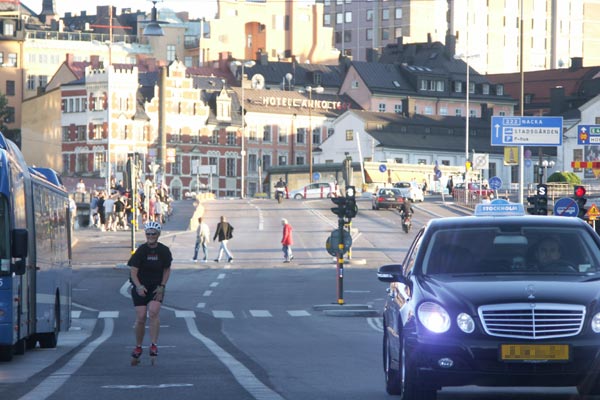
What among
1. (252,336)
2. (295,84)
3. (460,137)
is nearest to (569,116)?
(460,137)

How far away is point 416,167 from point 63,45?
1894 inches

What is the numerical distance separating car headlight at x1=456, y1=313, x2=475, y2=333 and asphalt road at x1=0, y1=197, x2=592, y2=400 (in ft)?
5.27

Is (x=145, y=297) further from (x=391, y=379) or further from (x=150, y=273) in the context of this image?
(x=391, y=379)

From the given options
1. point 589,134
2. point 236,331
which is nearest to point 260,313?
point 236,331

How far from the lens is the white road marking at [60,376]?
567 inches

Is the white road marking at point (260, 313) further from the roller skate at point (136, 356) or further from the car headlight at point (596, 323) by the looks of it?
the car headlight at point (596, 323)

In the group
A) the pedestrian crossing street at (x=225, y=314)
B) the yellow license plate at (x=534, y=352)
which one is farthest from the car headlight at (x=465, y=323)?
the pedestrian crossing street at (x=225, y=314)

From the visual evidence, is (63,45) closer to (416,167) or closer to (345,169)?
(416,167)

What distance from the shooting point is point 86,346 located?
24.0m

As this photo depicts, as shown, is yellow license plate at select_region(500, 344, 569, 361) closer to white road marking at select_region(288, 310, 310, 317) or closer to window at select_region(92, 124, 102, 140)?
white road marking at select_region(288, 310, 310, 317)

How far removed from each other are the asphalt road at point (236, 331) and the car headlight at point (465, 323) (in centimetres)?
161

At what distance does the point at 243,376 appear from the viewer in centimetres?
1641

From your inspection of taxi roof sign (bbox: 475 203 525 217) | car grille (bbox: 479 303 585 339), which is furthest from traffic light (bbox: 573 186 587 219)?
car grille (bbox: 479 303 585 339)

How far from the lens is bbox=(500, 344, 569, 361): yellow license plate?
1203 centimetres
